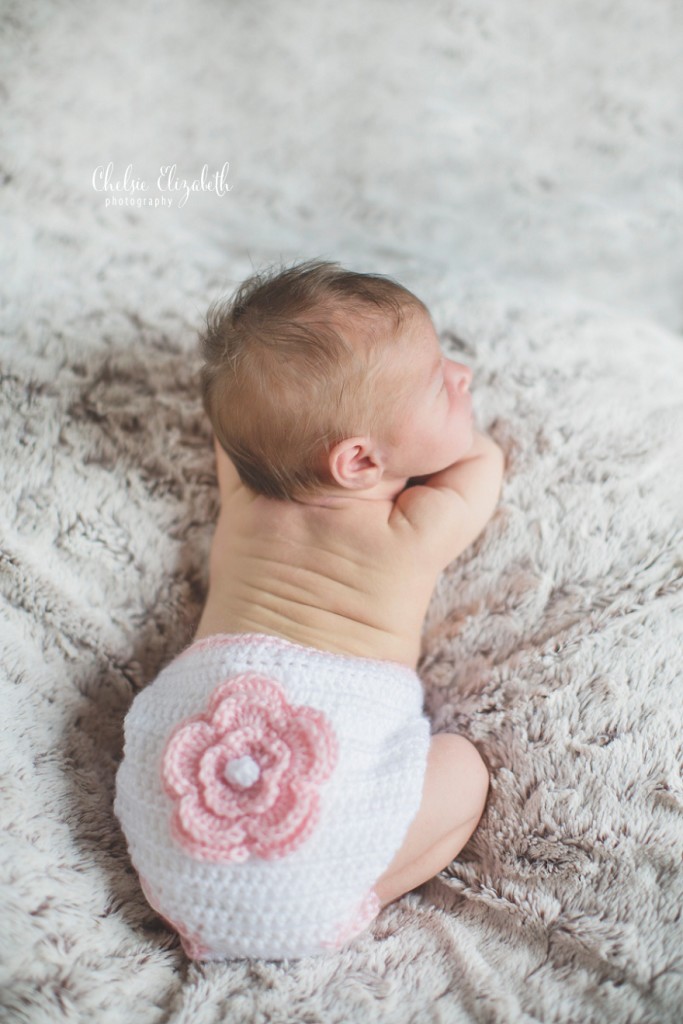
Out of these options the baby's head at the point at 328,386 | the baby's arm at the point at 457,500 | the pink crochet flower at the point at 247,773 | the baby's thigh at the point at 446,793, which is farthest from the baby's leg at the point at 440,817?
the baby's head at the point at 328,386

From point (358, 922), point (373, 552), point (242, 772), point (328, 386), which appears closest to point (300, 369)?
point (328, 386)

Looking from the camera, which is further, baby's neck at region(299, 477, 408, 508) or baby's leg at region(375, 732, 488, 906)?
baby's neck at region(299, 477, 408, 508)

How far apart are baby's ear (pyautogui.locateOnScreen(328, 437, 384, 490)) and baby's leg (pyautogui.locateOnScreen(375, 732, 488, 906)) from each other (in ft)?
1.21

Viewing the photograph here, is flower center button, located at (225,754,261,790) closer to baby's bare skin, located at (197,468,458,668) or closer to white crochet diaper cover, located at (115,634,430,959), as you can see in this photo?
white crochet diaper cover, located at (115,634,430,959)

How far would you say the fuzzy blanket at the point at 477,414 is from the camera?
3.33ft

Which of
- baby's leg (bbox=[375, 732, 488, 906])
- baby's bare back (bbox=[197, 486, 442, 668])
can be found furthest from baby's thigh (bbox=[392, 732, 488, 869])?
baby's bare back (bbox=[197, 486, 442, 668])

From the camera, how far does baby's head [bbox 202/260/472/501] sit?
3.67 ft

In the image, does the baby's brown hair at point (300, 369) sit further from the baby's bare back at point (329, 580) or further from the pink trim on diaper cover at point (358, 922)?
the pink trim on diaper cover at point (358, 922)

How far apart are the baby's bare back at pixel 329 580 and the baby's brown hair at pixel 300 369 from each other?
59 millimetres

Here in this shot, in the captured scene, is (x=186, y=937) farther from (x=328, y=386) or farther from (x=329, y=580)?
(x=328, y=386)

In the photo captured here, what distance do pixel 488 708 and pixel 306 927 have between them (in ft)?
1.23

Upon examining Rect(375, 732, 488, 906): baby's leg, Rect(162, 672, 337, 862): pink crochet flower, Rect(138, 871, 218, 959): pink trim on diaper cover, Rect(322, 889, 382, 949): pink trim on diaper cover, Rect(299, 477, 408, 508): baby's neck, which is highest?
Rect(299, 477, 408, 508): baby's neck

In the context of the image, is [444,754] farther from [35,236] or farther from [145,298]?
[35,236]

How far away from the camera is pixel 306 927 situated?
998 millimetres
